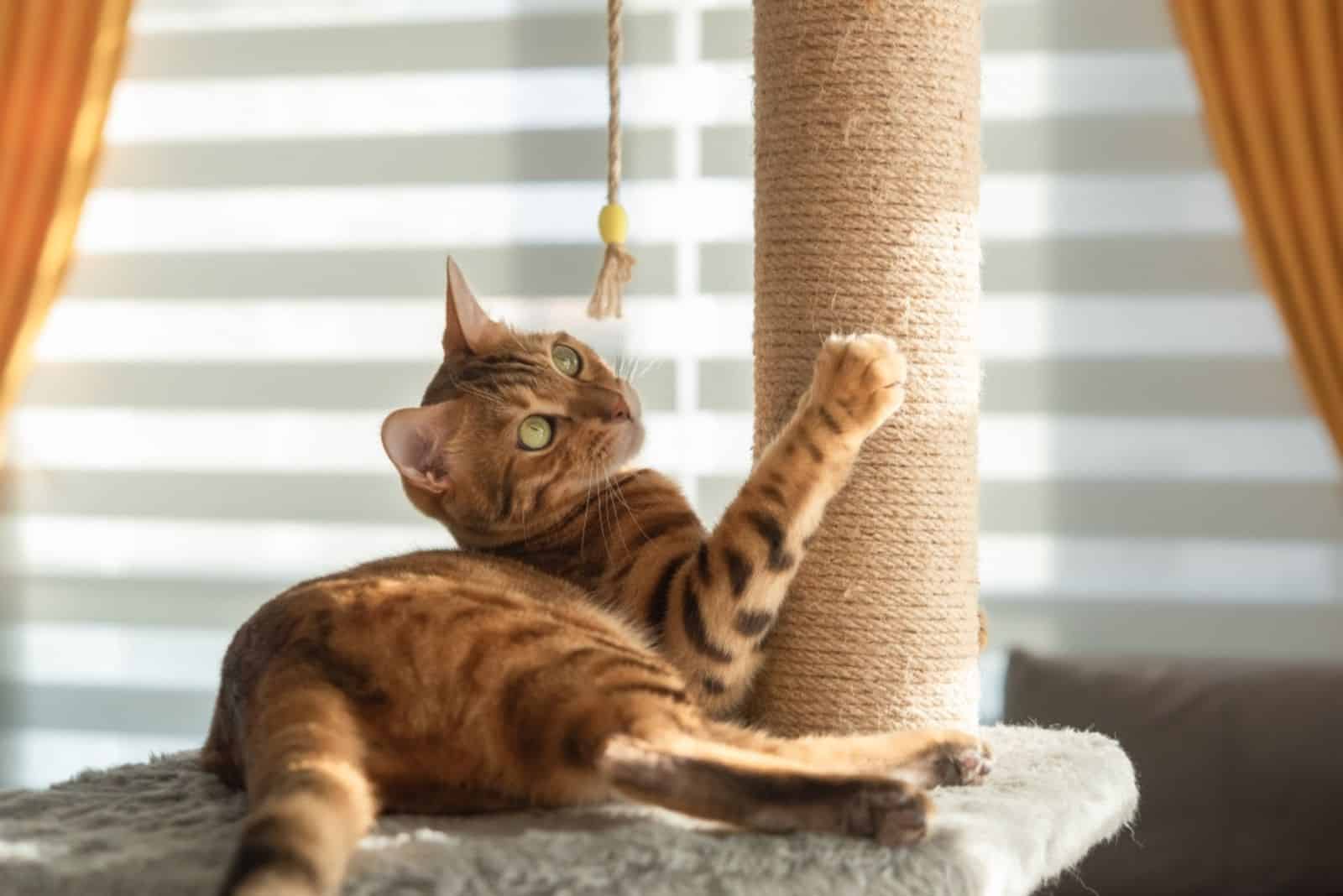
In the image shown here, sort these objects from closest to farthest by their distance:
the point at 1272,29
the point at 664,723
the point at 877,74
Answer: the point at 664,723
the point at 877,74
the point at 1272,29

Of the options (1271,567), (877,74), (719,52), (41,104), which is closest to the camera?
(877,74)

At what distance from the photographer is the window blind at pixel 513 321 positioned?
2561 mm

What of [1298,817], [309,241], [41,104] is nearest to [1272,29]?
[1298,817]

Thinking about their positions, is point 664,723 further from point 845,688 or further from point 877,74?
point 877,74

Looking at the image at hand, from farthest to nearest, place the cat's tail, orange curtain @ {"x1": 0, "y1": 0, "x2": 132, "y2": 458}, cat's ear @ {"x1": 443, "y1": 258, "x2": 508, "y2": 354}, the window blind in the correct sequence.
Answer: orange curtain @ {"x1": 0, "y1": 0, "x2": 132, "y2": 458}, the window blind, cat's ear @ {"x1": 443, "y1": 258, "x2": 508, "y2": 354}, the cat's tail

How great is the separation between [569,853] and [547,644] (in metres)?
0.19

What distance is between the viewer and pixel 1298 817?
87.9 inches

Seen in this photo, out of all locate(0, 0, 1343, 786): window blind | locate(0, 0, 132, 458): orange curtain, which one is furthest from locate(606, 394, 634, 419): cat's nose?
locate(0, 0, 132, 458): orange curtain

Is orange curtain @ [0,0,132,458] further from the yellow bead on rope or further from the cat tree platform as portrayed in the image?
the cat tree platform

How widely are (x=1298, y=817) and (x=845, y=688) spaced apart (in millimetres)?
1320

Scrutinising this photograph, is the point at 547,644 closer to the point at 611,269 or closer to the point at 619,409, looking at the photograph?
the point at 619,409

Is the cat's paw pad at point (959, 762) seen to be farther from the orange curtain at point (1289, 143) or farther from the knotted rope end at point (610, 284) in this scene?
the orange curtain at point (1289, 143)

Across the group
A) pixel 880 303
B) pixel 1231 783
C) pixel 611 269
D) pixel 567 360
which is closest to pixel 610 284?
pixel 611 269

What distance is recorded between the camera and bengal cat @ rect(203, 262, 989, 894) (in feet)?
2.89
